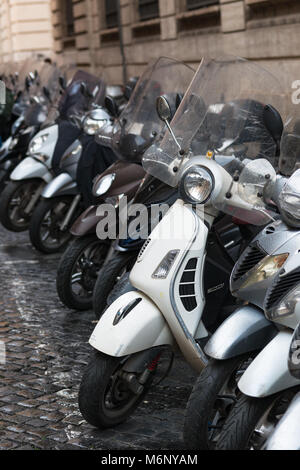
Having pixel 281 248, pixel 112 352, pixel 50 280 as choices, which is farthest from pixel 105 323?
pixel 50 280

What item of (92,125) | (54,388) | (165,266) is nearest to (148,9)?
(92,125)

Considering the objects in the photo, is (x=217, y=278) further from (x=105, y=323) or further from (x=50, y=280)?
(x=50, y=280)

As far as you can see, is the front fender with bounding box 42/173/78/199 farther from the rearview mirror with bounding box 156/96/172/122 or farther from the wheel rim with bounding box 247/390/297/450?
the wheel rim with bounding box 247/390/297/450

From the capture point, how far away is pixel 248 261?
364 cm

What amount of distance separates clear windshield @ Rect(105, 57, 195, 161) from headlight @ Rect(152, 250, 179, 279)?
1.84 m

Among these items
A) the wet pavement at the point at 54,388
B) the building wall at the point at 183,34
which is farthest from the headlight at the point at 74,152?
the building wall at the point at 183,34

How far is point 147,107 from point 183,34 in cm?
847

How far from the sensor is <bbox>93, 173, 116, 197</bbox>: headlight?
5.58 metres

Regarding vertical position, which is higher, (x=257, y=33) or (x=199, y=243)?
(x=257, y=33)

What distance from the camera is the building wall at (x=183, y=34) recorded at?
10344mm

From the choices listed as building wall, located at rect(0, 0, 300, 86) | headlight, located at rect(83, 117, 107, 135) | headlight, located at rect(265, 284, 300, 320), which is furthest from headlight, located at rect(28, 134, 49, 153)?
headlight, located at rect(265, 284, 300, 320)

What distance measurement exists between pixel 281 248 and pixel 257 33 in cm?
800

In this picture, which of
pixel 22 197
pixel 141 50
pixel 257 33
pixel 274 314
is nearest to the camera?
pixel 274 314

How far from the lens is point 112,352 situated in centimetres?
364
